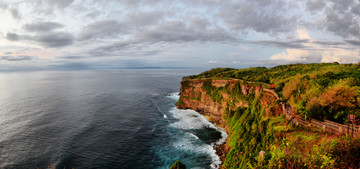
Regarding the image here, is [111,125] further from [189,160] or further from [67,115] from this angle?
[189,160]

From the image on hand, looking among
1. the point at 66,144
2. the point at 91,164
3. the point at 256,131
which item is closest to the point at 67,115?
the point at 66,144

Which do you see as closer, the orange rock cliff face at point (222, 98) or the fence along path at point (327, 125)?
the fence along path at point (327, 125)

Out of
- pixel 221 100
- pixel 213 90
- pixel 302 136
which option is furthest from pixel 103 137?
pixel 302 136

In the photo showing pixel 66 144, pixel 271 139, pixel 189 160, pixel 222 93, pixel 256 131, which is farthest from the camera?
pixel 222 93

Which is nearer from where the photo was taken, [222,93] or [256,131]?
[256,131]

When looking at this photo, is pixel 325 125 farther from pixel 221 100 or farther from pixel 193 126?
pixel 221 100

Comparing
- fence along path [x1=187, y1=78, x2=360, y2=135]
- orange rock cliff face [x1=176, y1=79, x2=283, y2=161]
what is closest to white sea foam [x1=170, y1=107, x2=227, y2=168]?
orange rock cliff face [x1=176, y1=79, x2=283, y2=161]

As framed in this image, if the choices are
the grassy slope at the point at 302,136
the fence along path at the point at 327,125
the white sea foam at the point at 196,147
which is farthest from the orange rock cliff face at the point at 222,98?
the fence along path at the point at 327,125

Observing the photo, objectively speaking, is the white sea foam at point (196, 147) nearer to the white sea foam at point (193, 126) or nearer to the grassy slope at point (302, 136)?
the white sea foam at point (193, 126)
